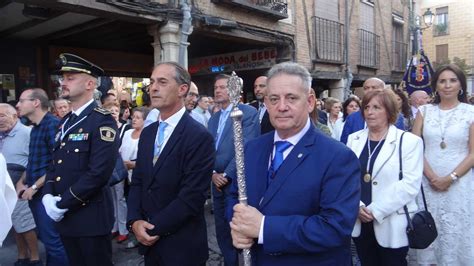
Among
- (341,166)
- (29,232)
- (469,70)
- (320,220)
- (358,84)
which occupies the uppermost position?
(469,70)

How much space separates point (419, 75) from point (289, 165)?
6.80 meters

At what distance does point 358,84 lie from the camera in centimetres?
1598

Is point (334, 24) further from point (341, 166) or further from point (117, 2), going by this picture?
point (341, 166)

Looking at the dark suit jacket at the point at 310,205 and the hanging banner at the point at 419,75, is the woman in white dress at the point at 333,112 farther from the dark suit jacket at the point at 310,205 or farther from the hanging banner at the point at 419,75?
the dark suit jacket at the point at 310,205

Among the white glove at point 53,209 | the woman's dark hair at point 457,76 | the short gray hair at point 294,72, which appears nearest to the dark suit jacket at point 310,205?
the short gray hair at point 294,72

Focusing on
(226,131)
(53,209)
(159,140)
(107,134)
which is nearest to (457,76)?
(226,131)

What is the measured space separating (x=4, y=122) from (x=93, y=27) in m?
4.43

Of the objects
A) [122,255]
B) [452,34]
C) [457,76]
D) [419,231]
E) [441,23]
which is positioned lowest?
[122,255]

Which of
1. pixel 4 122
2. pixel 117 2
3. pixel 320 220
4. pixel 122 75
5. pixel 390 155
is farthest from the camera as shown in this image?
pixel 122 75

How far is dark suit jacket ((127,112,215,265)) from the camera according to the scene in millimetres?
2479

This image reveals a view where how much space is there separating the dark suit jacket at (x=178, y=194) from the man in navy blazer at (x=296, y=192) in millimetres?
757

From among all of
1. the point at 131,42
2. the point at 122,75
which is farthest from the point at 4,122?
the point at 122,75

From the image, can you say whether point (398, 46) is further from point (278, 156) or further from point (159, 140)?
point (278, 156)

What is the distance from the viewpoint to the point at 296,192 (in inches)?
66.5
